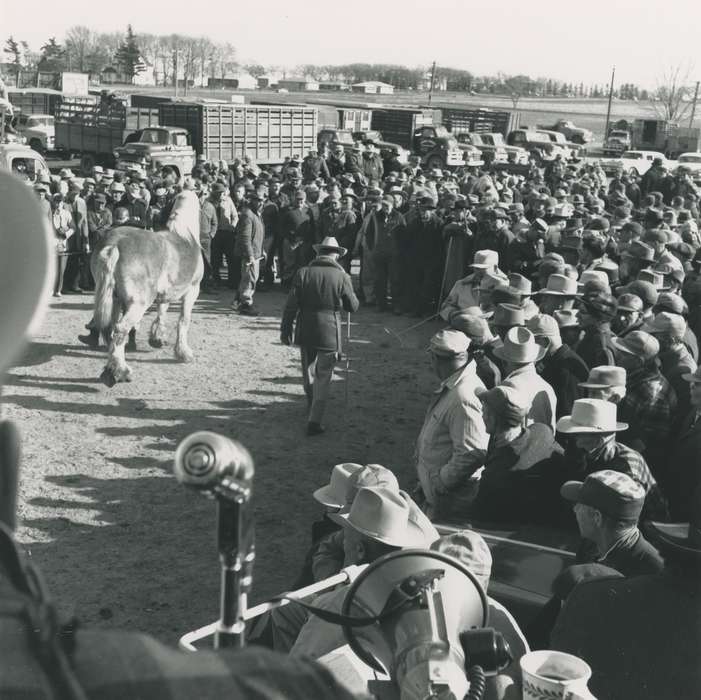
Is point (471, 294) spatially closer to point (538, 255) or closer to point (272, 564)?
point (538, 255)

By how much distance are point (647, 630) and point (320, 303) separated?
6161 mm

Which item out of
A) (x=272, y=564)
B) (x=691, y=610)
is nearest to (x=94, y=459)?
(x=272, y=564)

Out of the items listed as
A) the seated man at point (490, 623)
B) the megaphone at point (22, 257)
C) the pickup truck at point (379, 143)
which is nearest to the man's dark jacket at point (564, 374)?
the seated man at point (490, 623)

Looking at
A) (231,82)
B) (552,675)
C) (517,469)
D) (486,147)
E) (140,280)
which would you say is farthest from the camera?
(231,82)

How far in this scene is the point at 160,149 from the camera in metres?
29.1

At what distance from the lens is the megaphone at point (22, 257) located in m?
1.18

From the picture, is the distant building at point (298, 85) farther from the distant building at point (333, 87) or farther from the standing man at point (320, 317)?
the standing man at point (320, 317)

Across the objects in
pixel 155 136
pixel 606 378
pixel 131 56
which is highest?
pixel 131 56

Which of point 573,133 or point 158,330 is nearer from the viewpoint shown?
point 158,330

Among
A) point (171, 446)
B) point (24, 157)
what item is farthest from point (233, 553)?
point (24, 157)

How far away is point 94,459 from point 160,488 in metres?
0.95

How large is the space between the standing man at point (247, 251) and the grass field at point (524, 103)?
178 ft

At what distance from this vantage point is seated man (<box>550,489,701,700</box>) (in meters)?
2.89

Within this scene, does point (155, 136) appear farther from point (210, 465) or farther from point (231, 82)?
point (231, 82)
